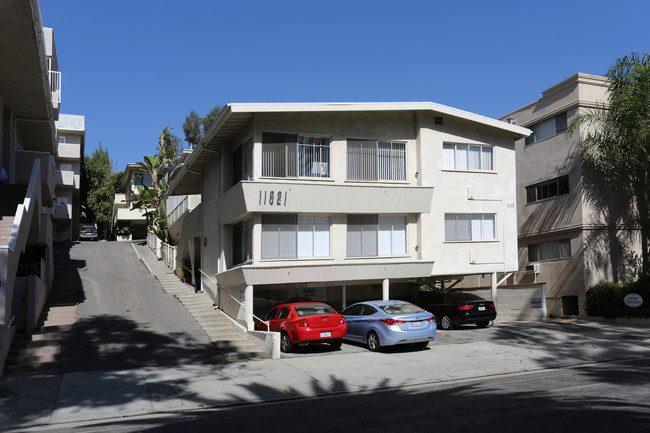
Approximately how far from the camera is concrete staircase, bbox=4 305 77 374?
1434 cm

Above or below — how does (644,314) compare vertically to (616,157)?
below

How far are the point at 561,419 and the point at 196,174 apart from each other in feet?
70.9

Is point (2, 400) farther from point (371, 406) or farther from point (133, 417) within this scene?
point (371, 406)

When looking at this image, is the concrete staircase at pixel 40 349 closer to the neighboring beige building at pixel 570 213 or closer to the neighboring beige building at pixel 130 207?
the neighboring beige building at pixel 570 213

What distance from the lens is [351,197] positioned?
2073 centimetres

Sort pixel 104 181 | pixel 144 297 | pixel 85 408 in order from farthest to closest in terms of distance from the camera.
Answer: pixel 104 181 → pixel 144 297 → pixel 85 408

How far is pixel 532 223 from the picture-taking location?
95.0ft

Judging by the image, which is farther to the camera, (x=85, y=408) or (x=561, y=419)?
(x=85, y=408)

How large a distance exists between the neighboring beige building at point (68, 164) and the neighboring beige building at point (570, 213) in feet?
116

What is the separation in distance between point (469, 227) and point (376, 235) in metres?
3.97

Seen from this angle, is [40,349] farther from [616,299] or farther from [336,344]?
[616,299]

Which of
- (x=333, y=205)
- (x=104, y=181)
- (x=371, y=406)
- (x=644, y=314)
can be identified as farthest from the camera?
(x=104, y=181)

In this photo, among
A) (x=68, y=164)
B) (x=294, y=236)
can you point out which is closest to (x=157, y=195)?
(x=68, y=164)

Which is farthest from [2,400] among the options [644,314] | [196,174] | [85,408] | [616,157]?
[616,157]
